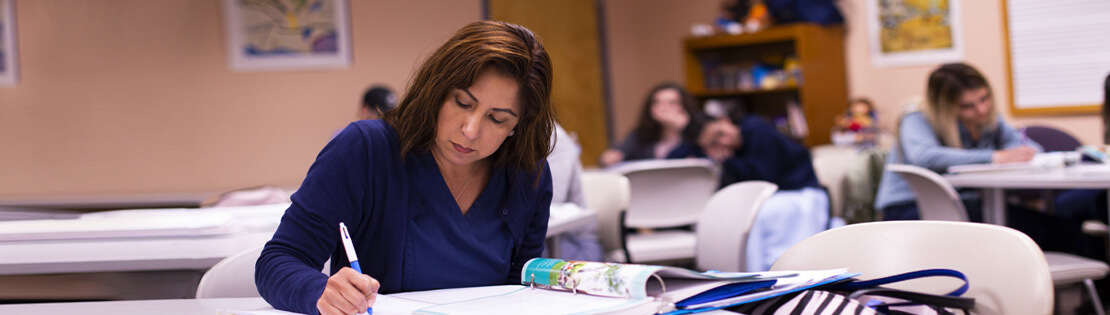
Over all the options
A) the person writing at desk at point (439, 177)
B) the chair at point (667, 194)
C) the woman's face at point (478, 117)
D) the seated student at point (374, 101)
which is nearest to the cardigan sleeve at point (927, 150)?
the chair at point (667, 194)

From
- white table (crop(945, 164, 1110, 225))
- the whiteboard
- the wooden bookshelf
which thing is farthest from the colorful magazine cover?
the wooden bookshelf

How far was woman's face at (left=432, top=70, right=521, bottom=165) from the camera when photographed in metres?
1.27

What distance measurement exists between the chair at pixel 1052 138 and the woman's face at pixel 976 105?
105cm

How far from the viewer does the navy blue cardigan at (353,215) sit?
3.73 feet

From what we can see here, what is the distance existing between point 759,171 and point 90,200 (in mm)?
2795

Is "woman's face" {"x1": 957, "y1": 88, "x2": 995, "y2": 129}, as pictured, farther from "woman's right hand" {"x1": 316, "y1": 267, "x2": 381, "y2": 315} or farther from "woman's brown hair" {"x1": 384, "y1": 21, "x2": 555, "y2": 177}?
"woman's right hand" {"x1": 316, "y1": 267, "x2": 381, "y2": 315}

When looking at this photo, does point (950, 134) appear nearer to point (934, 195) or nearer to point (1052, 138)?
point (934, 195)

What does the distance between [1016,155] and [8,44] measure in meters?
3.80

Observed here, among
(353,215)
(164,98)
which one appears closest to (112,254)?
(353,215)

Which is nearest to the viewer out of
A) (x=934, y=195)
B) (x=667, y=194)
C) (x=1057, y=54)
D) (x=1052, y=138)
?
(x=934, y=195)

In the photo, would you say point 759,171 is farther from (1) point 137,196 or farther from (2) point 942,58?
(1) point 137,196

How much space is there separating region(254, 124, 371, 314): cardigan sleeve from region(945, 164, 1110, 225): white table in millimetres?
2397

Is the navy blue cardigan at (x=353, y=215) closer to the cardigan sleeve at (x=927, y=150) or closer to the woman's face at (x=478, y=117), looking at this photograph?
the woman's face at (x=478, y=117)

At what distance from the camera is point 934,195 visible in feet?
9.88
